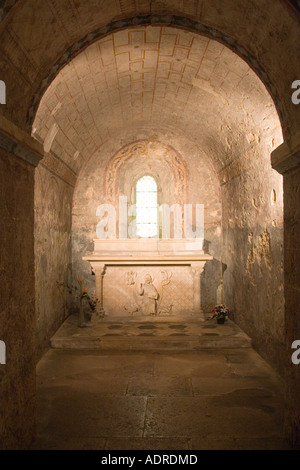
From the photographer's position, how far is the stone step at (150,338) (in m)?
7.71

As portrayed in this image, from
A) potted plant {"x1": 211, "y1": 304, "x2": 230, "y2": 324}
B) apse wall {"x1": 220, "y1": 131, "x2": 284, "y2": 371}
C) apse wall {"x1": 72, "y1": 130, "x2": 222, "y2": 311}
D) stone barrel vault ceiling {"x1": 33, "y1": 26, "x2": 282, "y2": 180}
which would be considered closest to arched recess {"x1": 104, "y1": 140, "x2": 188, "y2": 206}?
apse wall {"x1": 72, "y1": 130, "x2": 222, "y2": 311}

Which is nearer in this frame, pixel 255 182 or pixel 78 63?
pixel 78 63

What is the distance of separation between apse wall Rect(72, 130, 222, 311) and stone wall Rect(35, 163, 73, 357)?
447mm

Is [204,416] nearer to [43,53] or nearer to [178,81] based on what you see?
[43,53]

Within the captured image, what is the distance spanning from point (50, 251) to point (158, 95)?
12.8ft

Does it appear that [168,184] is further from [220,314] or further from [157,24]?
[157,24]

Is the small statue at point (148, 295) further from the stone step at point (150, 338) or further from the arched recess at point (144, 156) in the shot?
the arched recess at point (144, 156)

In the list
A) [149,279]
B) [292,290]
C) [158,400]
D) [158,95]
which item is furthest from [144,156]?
[292,290]

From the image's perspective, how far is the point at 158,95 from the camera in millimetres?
8414

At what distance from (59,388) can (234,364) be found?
286 centimetres

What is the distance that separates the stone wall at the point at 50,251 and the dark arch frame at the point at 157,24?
333cm

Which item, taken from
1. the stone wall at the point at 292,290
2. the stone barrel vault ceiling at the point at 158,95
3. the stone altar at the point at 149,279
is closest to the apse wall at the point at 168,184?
the stone barrel vault ceiling at the point at 158,95

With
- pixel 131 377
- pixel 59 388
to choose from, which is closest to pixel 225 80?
pixel 131 377

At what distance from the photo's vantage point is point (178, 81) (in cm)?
746
